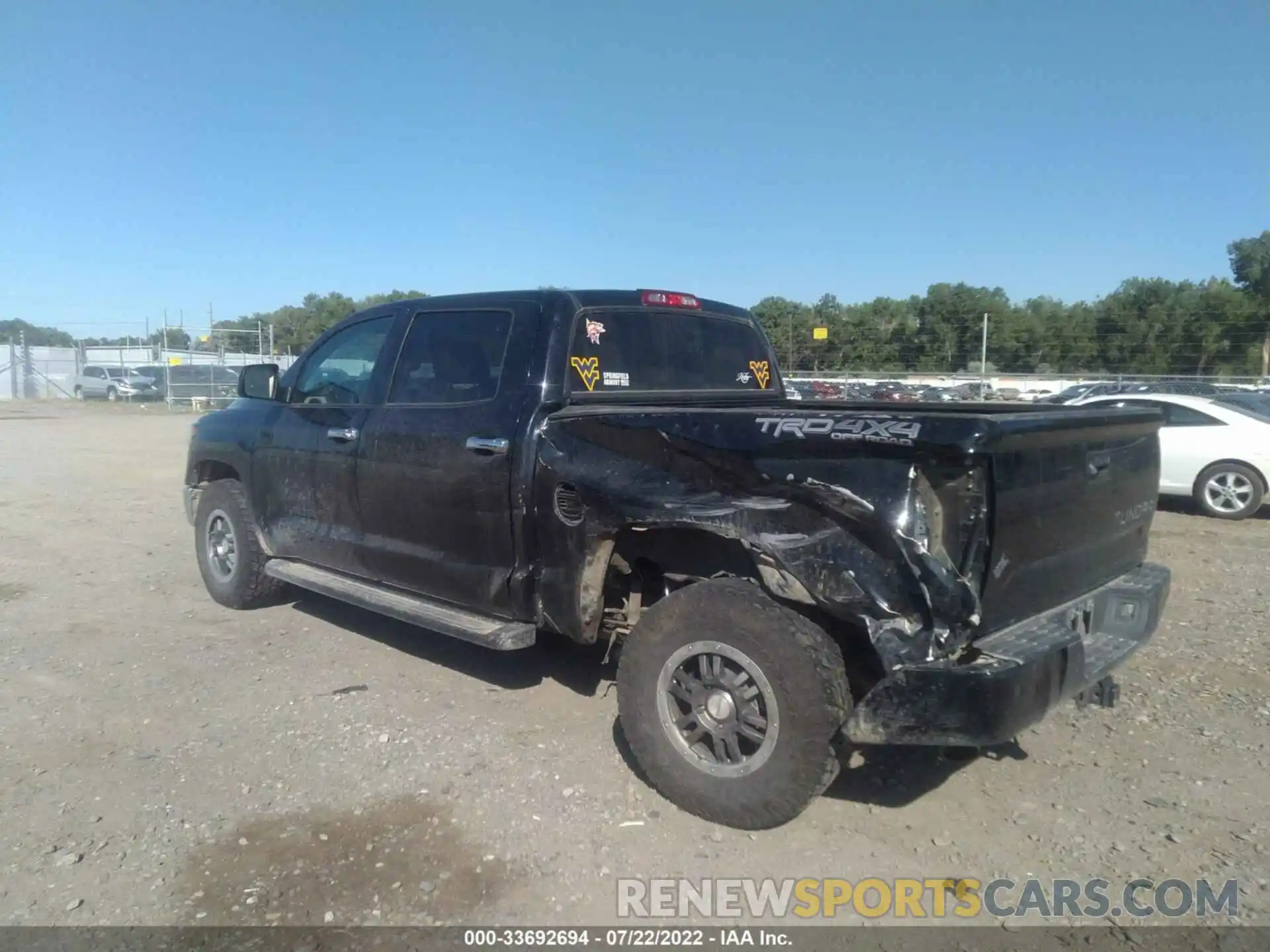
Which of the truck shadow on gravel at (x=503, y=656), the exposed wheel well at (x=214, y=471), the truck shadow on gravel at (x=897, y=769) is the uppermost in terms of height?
the exposed wheel well at (x=214, y=471)

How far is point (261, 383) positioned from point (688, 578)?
3.50 metres

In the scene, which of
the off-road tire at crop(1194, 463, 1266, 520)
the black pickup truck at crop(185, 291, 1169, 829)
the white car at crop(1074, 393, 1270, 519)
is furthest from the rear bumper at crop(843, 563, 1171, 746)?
the off-road tire at crop(1194, 463, 1266, 520)

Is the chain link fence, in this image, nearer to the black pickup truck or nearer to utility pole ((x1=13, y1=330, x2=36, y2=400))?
utility pole ((x1=13, y1=330, x2=36, y2=400))

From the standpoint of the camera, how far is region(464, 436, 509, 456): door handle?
443 cm

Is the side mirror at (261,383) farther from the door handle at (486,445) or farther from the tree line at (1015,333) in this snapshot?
the tree line at (1015,333)

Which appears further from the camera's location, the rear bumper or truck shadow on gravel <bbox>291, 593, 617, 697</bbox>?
truck shadow on gravel <bbox>291, 593, 617, 697</bbox>

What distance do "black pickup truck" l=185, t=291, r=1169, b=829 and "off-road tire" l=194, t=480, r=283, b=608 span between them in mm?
793

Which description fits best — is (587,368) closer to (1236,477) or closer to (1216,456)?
(1216,456)

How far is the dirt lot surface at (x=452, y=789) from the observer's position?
3348 mm

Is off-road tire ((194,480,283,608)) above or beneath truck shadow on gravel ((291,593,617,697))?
above

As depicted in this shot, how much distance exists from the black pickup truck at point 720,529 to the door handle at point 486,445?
1cm

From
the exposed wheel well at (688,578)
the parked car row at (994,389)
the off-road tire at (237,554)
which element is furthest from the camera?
the parked car row at (994,389)

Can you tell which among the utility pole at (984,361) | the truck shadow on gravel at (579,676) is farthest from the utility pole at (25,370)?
the truck shadow on gravel at (579,676)

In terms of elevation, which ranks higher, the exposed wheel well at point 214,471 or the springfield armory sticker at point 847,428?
the springfield armory sticker at point 847,428
